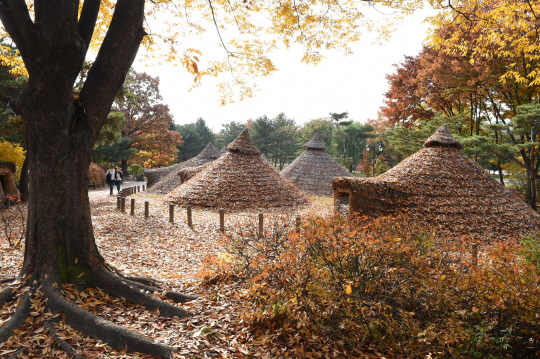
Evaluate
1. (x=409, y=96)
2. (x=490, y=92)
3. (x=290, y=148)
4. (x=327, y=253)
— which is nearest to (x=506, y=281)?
(x=327, y=253)

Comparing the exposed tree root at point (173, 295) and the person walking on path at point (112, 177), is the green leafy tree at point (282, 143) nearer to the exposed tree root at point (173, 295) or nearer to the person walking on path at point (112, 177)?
the person walking on path at point (112, 177)

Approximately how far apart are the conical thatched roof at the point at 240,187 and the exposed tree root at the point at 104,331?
10.7 m

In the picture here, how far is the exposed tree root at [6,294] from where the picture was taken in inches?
128

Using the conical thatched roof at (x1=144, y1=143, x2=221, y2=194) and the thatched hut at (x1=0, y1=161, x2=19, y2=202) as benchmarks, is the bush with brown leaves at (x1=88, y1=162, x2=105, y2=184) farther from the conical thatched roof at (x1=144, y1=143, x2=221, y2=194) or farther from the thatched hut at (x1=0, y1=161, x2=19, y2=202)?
the thatched hut at (x1=0, y1=161, x2=19, y2=202)

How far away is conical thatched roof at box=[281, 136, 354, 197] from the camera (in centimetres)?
2170

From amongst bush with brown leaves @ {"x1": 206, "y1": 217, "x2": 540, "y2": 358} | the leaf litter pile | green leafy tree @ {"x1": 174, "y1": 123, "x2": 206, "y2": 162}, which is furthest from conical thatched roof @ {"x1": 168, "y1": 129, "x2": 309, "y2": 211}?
green leafy tree @ {"x1": 174, "y1": 123, "x2": 206, "y2": 162}

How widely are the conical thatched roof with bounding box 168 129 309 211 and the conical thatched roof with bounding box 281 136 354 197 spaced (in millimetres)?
5684

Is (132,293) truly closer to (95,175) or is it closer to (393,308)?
(393,308)

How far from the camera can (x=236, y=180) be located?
14.8 m

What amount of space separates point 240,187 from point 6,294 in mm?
11457

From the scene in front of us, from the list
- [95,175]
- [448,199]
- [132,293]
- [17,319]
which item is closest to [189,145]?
[95,175]

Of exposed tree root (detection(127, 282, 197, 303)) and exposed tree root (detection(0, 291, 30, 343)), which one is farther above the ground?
exposed tree root (detection(0, 291, 30, 343))

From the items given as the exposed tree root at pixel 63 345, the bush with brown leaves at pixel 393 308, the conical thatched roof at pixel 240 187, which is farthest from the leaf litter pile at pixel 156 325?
the conical thatched roof at pixel 240 187

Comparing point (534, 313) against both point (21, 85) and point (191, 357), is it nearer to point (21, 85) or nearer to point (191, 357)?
point (191, 357)
